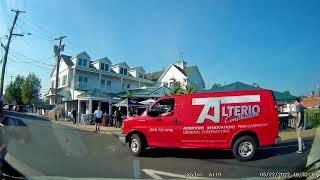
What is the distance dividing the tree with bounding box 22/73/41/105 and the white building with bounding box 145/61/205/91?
3018 millimetres

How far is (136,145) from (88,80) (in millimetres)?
2597

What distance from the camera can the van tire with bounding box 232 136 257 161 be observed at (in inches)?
409

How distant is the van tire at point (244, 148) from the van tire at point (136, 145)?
341 cm

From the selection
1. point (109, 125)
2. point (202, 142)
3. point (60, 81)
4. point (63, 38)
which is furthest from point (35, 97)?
point (109, 125)

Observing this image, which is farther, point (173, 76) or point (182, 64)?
point (173, 76)

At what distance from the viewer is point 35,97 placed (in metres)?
11.4

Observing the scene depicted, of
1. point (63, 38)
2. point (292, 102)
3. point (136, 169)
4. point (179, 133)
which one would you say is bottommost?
point (136, 169)

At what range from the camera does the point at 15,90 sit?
11.2 meters

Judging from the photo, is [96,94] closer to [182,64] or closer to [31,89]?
[31,89]

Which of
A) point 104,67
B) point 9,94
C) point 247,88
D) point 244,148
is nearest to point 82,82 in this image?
point 104,67

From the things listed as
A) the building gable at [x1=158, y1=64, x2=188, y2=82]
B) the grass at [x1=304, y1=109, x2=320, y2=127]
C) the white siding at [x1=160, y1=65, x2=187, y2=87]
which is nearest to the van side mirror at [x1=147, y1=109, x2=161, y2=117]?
the white siding at [x1=160, y1=65, x2=187, y2=87]

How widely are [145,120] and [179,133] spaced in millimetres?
1601

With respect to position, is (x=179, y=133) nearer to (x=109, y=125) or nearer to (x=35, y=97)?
(x=35, y=97)

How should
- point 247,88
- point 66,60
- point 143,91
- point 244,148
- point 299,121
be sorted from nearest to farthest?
point 247,88
point 244,148
point 299,121
point 66,60
point 143,91
